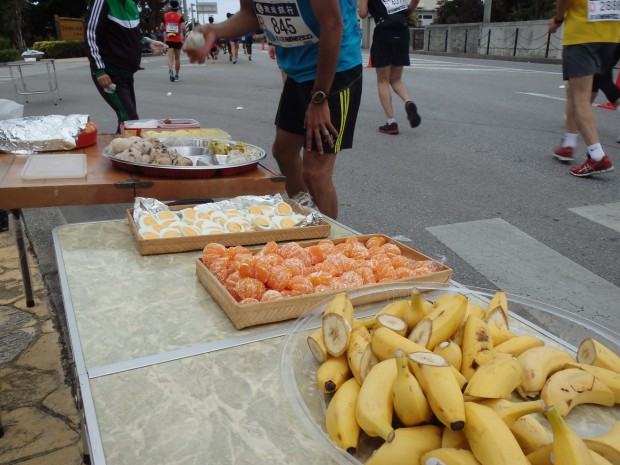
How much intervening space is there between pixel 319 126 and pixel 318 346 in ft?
5.52

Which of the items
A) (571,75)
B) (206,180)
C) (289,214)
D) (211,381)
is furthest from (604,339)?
(571,75)

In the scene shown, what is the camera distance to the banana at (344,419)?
3.21 feet

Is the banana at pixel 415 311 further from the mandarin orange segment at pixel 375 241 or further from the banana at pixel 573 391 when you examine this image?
the mandarin orange segment at pixel 375 241

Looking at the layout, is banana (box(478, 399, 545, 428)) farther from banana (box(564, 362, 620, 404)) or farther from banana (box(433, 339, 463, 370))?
banana (box(564, 362, 620, 404))

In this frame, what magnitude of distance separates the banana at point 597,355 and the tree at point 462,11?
38.1 meters

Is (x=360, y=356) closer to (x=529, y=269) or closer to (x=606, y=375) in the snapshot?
(x=606, y=375)

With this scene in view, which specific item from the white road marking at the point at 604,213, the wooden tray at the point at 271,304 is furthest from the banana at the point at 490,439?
the white road marking at the point at 604,213

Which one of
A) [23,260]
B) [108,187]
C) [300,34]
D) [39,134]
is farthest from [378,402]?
[39,134]

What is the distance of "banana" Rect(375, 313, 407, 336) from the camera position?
1.21 m

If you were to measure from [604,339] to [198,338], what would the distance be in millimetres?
1023

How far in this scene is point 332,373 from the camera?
1.15 m

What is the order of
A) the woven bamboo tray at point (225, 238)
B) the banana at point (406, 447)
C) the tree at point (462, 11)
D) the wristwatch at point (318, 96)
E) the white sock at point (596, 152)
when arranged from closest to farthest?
the banana at point (406, 447)
the woven bamboo tray at point (225, 238)
the wristwatch at point (318, 96)
the white sock at point (596, 152)
the tree at point (462, 11)

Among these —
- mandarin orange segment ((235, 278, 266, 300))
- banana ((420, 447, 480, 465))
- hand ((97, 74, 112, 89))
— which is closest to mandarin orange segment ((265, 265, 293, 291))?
mandarin orange segment ((235, 278, 266, 300))

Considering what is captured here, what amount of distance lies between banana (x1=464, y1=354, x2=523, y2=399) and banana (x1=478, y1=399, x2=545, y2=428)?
2cm
